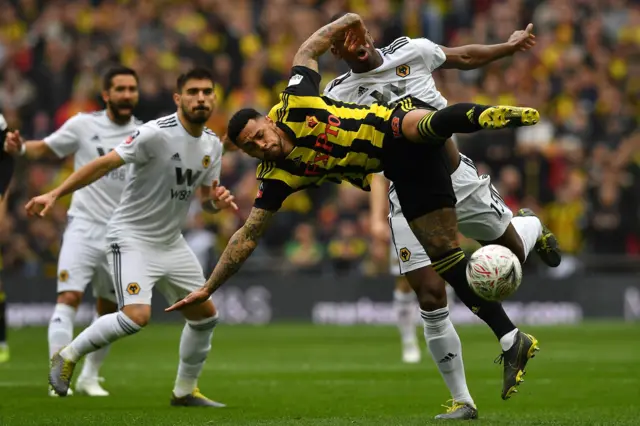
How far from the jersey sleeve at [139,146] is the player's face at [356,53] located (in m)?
1.65

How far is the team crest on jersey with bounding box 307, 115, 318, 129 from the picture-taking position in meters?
8.56

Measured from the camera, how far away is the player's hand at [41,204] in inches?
373

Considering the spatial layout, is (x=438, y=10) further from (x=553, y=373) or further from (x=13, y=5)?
(x=553, y=373)

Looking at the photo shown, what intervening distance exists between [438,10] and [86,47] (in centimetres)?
693

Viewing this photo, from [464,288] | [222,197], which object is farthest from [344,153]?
[222,197]

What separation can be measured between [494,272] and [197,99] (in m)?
3.12

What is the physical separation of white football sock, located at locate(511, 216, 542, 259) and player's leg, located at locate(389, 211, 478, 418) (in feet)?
2.58

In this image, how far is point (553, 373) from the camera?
13.6m

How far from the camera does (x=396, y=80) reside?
1021cm

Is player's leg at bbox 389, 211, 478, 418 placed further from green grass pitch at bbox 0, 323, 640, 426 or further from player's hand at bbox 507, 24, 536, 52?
player's hand at bbox 507, 24, 536, 52

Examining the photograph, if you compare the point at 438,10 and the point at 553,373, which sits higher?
the point at 438,10

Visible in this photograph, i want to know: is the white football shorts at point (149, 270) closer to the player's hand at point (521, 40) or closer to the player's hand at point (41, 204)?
the player's hand at point (41, 204)

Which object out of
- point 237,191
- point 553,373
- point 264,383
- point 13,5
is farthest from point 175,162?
point 13,5

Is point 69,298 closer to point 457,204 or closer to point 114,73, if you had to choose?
point 114,73
